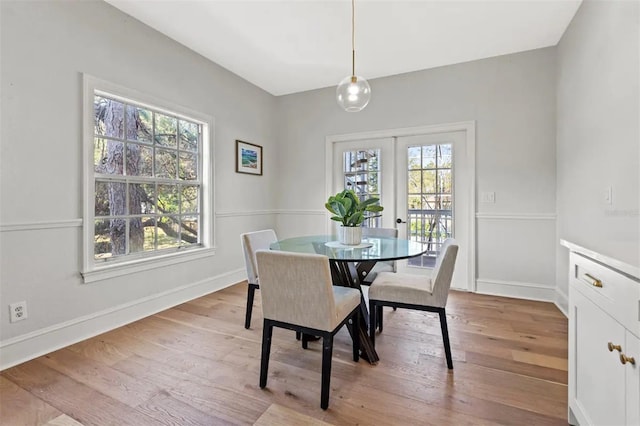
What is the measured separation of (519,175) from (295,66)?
279 cm

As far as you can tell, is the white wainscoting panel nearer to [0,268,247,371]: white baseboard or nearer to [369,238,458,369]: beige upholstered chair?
[369,238,458,369]: beige upholstered chair

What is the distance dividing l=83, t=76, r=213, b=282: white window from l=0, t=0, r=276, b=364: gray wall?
95 millimetres

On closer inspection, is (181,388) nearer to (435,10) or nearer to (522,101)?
(435,10)

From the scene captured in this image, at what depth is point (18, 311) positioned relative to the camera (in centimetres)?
192

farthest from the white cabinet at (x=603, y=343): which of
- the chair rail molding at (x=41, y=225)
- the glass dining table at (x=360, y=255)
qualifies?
the chair rail molding at (x=41, y=225)

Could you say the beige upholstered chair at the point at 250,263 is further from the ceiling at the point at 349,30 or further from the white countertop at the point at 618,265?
the white countertop at the point at 618,265

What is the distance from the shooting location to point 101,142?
2.44m

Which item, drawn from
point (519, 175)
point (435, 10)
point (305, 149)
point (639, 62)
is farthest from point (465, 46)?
point (305, 149)

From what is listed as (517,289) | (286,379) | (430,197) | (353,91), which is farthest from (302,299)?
(517,289)

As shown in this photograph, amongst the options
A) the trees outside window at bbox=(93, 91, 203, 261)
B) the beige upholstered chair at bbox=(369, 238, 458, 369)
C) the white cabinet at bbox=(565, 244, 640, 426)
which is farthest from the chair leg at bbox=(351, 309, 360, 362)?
the trees outside window at bbox=(93, 91, 203, 261)

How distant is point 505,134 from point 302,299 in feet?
9.88

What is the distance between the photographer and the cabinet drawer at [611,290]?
874mm

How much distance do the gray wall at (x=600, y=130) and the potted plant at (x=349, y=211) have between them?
1426 mm

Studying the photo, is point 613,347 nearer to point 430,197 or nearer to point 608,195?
point 608,195
